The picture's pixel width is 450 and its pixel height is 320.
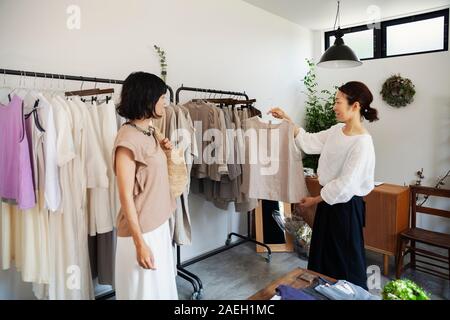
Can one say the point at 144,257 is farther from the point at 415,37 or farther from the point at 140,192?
the point at 415,37

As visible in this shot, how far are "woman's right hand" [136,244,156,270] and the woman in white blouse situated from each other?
3.47ft

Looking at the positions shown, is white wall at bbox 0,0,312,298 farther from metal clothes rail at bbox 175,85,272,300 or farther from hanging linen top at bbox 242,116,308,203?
hanging linen top at bbox 242,116,308,203

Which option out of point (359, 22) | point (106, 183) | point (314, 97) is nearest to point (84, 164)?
point (106, 183)

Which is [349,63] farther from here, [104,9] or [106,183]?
[106,183]

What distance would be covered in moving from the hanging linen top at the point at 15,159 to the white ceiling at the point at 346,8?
2.72m

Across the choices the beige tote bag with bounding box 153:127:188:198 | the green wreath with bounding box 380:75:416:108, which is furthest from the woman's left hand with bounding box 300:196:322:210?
the green wreath with bounding box 380:75:416:108

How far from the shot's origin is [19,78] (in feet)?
6.84

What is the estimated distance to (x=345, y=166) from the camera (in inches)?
72.7

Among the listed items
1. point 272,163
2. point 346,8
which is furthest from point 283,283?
point 346,8

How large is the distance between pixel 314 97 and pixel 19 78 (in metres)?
3.69

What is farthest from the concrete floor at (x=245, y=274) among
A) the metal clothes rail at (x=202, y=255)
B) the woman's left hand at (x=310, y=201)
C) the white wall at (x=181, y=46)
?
the woman's left hand at (x=310, y=201)

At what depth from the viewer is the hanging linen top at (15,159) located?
1724 mm

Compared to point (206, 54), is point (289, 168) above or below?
below

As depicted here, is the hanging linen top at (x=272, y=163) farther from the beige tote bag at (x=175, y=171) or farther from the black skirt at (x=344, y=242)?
the beige tote bag at (x=175, y=171)
